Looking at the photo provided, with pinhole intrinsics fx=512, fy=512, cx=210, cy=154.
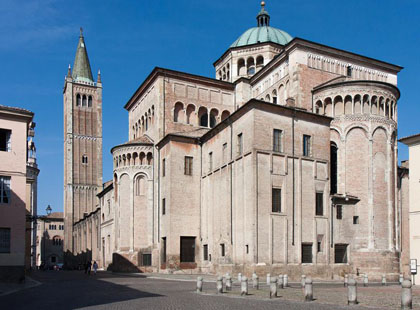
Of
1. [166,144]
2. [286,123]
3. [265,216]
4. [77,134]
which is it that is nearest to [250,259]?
[265,216]

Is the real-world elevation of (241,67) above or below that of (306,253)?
above

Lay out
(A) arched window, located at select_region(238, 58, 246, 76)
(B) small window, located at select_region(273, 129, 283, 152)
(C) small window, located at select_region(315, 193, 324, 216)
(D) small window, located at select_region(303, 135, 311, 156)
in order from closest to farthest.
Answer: (B) small window, located at select_region(273, 129, 283, 152)
(C) small window, located at select_region(315, 193, 324, 216)
(D) small window, located at select_region(303, 135, 311, 156)
(A) arched window, located at select_region(238, 58, 246, 76)

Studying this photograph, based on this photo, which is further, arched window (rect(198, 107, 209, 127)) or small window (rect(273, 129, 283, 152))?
arched window (rect(198, 107, 209, 127))

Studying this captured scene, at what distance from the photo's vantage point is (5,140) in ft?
99.7

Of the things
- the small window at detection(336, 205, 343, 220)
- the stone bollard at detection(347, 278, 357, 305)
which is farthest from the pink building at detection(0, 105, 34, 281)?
the small window at detection(336, 205, 343, 220)

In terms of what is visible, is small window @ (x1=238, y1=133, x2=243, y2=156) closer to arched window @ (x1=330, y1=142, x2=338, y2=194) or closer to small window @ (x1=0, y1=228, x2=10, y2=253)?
arched window @ (x1=330, y1=142, x2=338, y2=194)

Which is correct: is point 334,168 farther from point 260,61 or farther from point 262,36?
point 262,36

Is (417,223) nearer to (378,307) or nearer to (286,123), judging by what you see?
(286,123)

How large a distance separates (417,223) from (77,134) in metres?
71.6

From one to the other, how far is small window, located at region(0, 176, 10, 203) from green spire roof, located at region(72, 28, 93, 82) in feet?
232

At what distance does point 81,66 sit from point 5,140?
239 feet

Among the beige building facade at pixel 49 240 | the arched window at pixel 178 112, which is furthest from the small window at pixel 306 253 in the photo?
the beige building facade at pixel 49 240

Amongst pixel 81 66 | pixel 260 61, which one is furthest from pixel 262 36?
pixel 81 66

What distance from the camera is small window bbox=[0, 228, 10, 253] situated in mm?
29130
